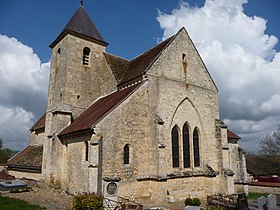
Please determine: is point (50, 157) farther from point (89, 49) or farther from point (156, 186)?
point (89, 49)

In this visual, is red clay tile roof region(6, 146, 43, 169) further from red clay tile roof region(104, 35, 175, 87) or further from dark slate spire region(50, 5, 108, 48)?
dark slate spire region(50, 5, 108, 48)

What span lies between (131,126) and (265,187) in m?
14.6

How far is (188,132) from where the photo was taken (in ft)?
57.8

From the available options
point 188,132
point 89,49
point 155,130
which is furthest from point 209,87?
point 89,49

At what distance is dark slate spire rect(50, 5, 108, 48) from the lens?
68.4 ft

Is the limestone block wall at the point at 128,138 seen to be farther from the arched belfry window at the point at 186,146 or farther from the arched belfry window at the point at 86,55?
the arched belfry window at the point at 86,55

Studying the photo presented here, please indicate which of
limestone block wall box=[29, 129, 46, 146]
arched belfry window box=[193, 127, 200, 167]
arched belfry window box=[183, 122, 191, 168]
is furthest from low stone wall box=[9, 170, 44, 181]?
arched belfry window box=[193, 127, 200, 167]

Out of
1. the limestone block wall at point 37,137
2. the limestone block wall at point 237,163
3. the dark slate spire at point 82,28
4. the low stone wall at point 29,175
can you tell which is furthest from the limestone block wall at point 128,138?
the limestone block wall at point 37,137

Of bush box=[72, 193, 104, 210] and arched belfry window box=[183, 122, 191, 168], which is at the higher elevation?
arched belfry window box=[183, 122, 191, 168]

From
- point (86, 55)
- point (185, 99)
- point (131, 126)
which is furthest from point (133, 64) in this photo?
point (131, 126)

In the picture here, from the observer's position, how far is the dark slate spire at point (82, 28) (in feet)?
68.4

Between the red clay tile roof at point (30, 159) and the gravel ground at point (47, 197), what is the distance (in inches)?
176

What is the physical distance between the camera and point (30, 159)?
21812 millimetres

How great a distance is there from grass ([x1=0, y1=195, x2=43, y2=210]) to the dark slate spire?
1356 centimetres
